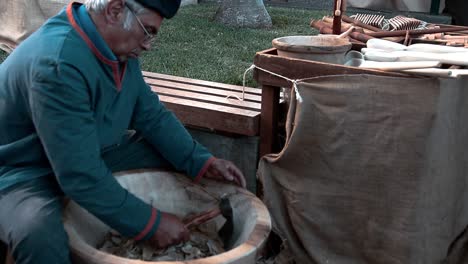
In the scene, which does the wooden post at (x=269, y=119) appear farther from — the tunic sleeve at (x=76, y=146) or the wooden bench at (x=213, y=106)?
the tunic sleeve at (x=76, y=146)

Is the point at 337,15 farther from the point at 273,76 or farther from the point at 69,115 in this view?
the point at 69,115

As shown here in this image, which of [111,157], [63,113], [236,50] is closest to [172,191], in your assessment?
[111,157]

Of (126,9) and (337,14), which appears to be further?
(337,14)

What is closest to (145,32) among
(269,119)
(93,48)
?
(93,48)

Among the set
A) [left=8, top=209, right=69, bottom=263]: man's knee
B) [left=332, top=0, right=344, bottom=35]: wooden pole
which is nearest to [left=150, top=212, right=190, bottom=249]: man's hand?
[left=8, top=209, right=69, bottom=263]: man's knee

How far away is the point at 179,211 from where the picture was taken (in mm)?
2549

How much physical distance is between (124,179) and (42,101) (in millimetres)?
603

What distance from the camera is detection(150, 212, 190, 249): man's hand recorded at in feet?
6.86

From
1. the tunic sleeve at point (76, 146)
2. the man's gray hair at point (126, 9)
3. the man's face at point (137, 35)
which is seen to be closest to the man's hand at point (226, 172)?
the tunic sleeve at point (76, 146)

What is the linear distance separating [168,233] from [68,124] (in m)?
0.53

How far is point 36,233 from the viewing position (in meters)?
1.91

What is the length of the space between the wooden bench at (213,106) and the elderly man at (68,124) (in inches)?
31.2

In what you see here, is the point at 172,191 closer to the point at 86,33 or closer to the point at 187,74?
the point at 86,33

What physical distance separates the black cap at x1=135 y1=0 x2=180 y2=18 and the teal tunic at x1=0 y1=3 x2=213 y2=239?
21 cm
